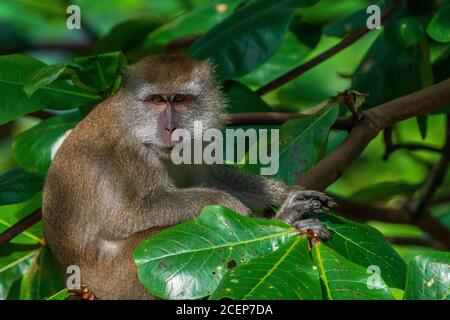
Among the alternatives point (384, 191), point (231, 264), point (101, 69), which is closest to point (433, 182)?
point (384, 191)

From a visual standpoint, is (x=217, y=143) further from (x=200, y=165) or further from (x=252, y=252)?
(x=252, y=252)

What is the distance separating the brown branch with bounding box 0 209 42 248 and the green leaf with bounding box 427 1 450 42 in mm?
3062

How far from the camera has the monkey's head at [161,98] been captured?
6.04 m

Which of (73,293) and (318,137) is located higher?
(318,137)

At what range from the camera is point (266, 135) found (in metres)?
5.82

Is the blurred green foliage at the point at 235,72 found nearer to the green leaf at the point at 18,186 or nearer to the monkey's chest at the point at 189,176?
the green leaf at the point at 18,186

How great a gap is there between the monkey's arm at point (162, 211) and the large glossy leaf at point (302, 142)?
1.39 ft

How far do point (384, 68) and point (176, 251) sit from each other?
386cm

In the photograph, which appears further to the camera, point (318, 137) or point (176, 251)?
point (318, 137)

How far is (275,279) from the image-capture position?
3693 millimetres

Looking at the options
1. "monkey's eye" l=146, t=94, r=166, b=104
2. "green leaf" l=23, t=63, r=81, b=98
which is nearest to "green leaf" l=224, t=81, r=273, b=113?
"monkey's eye" l=146, t=94, r=166, b=104

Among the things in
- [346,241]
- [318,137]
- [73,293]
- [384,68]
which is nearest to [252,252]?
[346,241]

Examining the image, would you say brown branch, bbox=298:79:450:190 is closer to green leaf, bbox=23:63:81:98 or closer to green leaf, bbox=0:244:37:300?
green leaf, bbox=23:63:81:98

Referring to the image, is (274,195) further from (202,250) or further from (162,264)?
(162,264)
